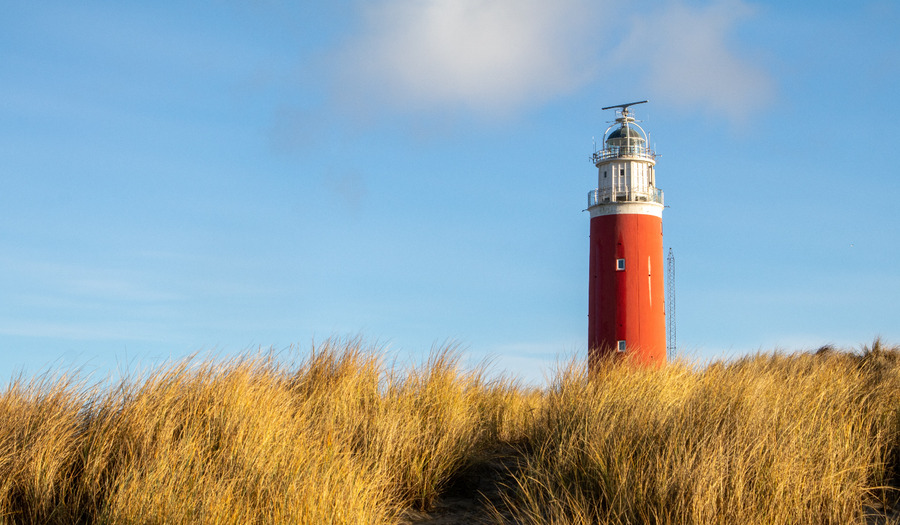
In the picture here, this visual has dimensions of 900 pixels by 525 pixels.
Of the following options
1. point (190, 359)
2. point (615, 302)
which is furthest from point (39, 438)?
point (615, 302)

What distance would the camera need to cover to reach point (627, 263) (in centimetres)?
2083

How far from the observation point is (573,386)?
775 centimetres

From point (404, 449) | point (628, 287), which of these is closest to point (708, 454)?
point (404, 449)

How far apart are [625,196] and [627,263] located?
2086 millimetres

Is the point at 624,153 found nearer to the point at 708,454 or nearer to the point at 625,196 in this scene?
the point at 625,196

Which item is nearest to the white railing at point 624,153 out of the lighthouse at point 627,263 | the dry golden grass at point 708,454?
the lighthouse at point 627,263

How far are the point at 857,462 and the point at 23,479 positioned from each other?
20.9 ft

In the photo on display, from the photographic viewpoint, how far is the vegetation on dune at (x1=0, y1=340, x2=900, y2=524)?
5152mm

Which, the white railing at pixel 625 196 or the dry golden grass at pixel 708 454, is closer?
the dry golden grass at pixel 708 454

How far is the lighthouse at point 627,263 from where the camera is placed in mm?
20641

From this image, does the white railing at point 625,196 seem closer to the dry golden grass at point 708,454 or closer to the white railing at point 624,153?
the white railing at point 624,153

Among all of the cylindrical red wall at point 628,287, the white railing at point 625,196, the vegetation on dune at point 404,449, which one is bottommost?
the vegetation on dune at point 404,449

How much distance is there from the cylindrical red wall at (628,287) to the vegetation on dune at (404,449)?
12.5 meters

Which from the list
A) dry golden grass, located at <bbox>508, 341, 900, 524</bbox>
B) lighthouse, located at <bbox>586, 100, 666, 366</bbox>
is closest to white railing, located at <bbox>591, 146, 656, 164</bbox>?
lighthouse, located at <bbox>586, 100, 666, 366</bbox>
